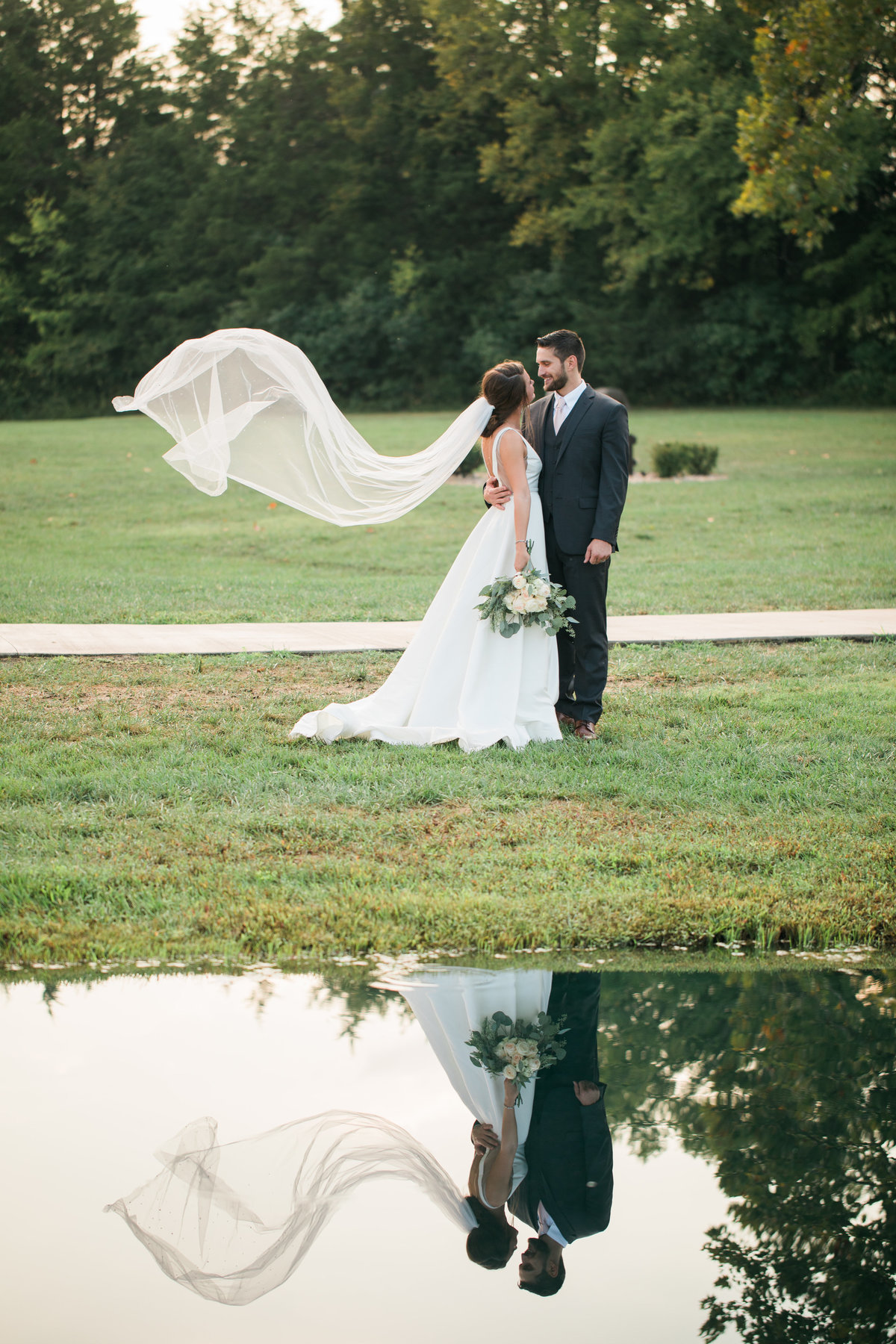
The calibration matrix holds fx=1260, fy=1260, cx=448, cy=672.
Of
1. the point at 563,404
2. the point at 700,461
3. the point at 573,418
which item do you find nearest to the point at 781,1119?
the point at 573,418

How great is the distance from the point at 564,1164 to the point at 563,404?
4.85m

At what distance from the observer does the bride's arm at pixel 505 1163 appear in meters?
3.02

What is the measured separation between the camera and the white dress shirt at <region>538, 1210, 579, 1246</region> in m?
2.88

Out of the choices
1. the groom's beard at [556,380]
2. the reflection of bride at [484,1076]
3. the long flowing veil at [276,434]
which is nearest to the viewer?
the reflection of bride at [484,1076]

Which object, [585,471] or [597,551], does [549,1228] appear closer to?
[597,551]

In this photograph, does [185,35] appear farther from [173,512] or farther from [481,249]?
[173,512]

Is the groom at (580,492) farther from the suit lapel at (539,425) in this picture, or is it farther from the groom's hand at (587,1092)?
the groom's hand at (587,1092)

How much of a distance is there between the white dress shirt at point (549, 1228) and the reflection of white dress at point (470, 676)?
13.1ft

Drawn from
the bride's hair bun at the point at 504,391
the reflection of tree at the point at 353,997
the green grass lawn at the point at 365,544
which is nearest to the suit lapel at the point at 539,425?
the bride's hair bun at the point at 504,391

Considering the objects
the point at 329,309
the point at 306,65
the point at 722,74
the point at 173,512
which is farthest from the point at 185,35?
the point at 173,512

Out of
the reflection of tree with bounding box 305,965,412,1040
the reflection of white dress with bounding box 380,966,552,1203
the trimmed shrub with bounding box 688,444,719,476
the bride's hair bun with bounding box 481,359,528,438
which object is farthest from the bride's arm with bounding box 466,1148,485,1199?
the trimmed shrub with bounding box 688,444,719,476

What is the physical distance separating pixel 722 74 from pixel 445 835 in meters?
44.4

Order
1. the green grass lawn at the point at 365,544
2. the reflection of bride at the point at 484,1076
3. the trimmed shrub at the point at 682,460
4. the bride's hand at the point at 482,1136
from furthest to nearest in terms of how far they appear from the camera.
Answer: the trimmed shrub at the point at 682,460 < the green grass lawn at the point at 365,544 < the bride's hand at the point at 482,1136 < the reflection of bride at the point at 484,1076

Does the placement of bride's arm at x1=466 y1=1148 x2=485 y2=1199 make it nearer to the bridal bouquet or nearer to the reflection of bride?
the reflection of bride
